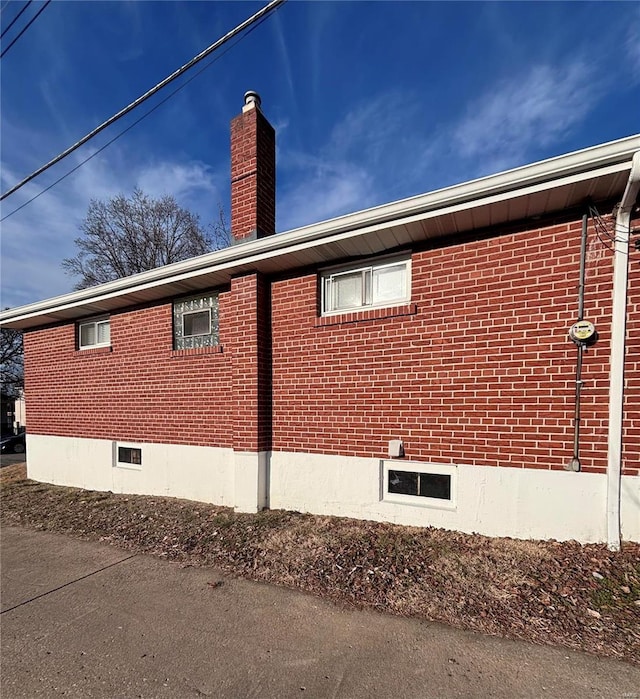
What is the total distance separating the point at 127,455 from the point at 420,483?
17.7 ft

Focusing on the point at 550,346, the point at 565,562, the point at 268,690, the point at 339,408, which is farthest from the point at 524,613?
the point at 339,408

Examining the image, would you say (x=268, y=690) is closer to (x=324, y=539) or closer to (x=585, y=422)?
(x=324, y=539)

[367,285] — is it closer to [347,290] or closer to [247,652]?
[347,290]

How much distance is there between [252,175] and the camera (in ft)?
18.1

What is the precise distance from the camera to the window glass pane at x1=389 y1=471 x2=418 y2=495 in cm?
434

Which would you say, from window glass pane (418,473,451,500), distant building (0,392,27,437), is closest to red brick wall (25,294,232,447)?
window glass pane (418,473,451,500)

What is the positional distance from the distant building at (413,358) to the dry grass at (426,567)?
29 cm

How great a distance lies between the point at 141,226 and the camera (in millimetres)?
19422

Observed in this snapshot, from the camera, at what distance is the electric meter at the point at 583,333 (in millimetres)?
3500

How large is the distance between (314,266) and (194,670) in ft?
13.9

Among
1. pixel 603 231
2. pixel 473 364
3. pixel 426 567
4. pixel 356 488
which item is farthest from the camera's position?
pixel 356 488

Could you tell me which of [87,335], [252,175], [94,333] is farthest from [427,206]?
[87,335]

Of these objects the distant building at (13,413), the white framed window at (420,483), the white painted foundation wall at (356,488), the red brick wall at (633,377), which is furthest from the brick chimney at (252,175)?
the distant building at (13,413)

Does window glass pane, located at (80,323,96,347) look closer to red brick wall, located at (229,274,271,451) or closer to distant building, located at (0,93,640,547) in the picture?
distant building, located at (0,93,640,547)
